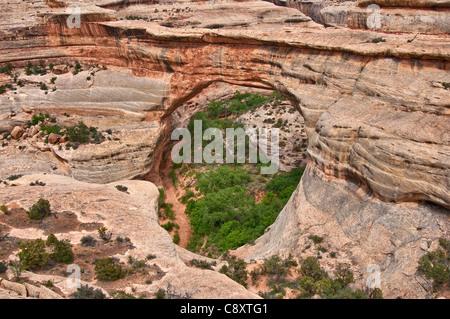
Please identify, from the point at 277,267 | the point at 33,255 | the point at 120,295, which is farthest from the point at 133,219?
the point at 277,267

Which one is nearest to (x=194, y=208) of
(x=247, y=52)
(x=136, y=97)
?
(x=136, y=97)

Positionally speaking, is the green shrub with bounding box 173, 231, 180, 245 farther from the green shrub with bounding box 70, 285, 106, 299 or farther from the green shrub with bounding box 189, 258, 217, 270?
the green shrub with bounding box 70, 285, 106, 299

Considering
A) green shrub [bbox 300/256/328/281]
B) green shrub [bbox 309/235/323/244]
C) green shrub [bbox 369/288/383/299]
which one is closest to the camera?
green shrub [bbox 369/288/383/299]

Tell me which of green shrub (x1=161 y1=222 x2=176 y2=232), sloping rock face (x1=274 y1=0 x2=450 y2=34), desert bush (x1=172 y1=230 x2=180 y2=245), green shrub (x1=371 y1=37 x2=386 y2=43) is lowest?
desert bush (x1=172 y1=230 x2=180 y2=245)

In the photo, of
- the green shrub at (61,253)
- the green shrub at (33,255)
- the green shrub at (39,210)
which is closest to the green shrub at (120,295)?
the green shrub at (61,253)

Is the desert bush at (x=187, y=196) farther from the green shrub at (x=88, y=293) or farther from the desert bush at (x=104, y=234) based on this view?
the green shrub at (x=88, y=293)

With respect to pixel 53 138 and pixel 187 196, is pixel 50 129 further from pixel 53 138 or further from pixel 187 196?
pixel 187 196

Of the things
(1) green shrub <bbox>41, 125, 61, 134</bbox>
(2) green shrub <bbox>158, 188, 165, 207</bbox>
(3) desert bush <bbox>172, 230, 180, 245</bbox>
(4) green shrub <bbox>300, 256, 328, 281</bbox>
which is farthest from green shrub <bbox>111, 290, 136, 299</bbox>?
(1) green shrub <bbox>41, 125, 61, 134</bbox>
